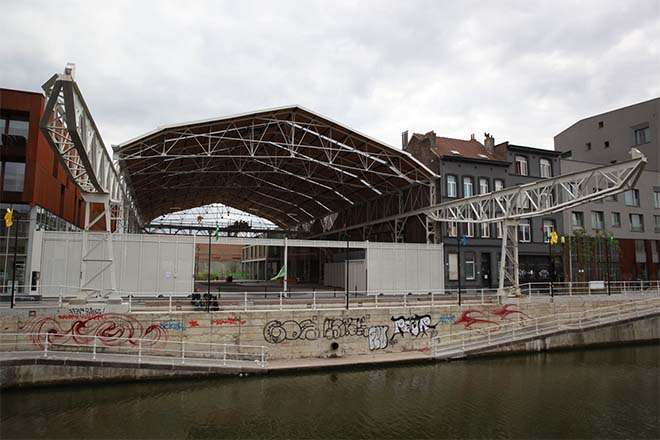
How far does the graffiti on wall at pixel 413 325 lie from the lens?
24094 millimetres

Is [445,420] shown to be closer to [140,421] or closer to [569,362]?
[140,421]

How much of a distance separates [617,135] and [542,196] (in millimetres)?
32715

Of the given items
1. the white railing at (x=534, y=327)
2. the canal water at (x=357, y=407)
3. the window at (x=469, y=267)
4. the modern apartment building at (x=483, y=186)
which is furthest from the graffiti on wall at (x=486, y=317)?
the window at (x=469, y=267)

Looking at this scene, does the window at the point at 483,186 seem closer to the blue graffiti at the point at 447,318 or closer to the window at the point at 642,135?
the blue graffiti at the point at 447,318

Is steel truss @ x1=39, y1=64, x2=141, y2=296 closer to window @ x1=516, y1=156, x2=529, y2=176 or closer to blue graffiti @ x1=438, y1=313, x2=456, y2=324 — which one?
blue graffiti @ x1=438, y1=313, x2=456, y2=324

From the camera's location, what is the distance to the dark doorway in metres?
37.6

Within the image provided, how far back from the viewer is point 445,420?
49.0ft

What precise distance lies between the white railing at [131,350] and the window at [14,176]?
12.7m

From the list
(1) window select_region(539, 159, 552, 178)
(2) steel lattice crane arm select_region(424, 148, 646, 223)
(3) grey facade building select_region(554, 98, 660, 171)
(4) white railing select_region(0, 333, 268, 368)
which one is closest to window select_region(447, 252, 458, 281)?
(2) steel lattice crane arm select_region(424, 148, 646, 223)

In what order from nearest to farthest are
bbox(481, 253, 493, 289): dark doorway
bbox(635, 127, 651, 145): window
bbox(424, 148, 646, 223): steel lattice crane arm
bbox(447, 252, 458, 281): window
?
1. bbox(424, 148, 646, 223): steel lattice crane arm
2. bbox(447, 252, 458, 281): window
3. bbox(481, 253, 493, 289): dark doorway
4. bbox(635, 127, 651, 145): window

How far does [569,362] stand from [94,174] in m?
26.0

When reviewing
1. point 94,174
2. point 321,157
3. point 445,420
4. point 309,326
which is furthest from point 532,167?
point 94,174

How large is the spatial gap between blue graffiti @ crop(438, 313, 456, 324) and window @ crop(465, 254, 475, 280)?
12009 mm

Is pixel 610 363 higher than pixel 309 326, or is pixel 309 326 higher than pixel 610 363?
pixel 309 326
